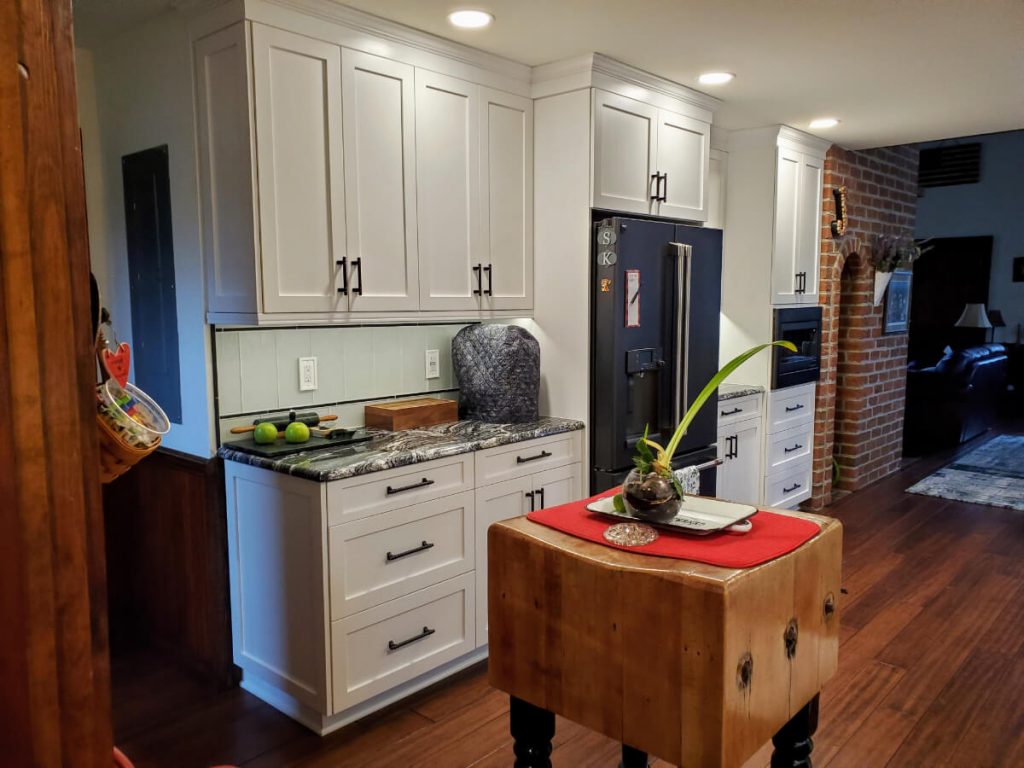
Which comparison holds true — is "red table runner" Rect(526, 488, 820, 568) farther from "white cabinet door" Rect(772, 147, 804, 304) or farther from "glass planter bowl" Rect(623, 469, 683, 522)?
"white cabinet door" Rect(772, 147, 804, 304)

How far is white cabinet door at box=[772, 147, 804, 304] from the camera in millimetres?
4441

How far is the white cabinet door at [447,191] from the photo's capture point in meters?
2.87

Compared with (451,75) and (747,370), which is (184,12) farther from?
(747,370)

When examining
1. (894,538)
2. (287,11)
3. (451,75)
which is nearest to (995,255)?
(894,538)

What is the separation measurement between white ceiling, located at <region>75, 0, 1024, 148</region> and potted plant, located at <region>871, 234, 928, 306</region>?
1.39m

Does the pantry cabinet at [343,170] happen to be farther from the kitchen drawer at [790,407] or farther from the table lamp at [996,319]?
the table lamp at [996,319]

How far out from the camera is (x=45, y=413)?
768mm

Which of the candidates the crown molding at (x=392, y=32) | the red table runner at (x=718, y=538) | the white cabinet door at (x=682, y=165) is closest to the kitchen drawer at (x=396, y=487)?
the red table runner at (x=718, y=538)

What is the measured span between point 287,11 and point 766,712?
92.2 inches

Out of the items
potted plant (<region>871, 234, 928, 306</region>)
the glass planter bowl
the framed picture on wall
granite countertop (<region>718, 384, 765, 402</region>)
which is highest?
potted plant (<region>871, 234, 928, 306</region>)

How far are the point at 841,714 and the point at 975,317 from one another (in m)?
7.63

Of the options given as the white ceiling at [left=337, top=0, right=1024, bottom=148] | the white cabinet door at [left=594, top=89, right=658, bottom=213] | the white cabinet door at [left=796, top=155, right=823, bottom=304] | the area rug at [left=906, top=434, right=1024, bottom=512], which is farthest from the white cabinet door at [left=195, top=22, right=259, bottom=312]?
the area rug at [left=906, top=434, right=1024, bottom=512]

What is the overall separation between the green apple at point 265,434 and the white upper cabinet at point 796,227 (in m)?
3.03

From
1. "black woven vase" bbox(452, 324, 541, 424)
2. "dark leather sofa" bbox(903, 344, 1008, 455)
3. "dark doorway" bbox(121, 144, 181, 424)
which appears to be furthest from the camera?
"dark leather sofa" bbox(903, 344, 1008, 455)
